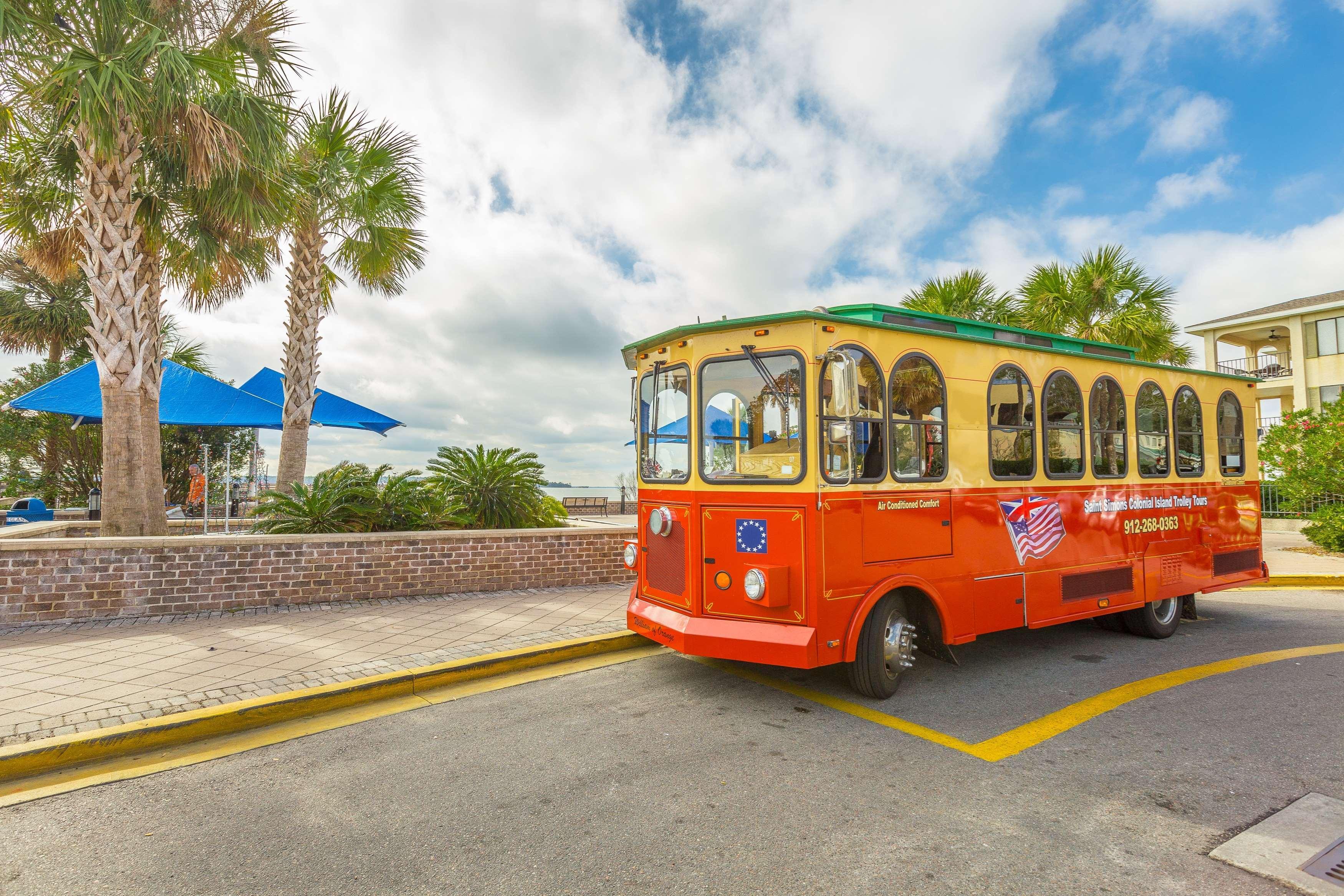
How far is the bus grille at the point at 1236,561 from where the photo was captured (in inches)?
291

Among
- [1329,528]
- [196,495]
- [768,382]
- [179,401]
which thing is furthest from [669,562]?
[1329,528]

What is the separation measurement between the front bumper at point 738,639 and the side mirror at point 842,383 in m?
1.49

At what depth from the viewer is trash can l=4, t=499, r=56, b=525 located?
13305mm

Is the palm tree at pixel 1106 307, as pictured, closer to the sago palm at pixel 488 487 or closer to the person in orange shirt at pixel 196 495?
the sago palm at pixel 488 487

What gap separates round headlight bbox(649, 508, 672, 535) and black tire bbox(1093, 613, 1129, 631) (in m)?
4.81

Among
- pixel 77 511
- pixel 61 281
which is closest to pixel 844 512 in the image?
pixel 61 281

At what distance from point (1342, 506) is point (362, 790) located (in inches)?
669

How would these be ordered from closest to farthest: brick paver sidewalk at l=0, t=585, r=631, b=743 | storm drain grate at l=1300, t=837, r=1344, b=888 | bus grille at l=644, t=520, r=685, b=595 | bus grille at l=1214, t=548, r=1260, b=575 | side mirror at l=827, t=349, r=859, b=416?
storm drain grate at l=1300, t=837, r=1344, b=888
brick paver sidewalk at l=0, t=585, r=631, b=743
side mirror at l=827, t=349, r=859, b=416
bus grille at l=644, t=520, r=685, b=595
bus grille at l=1214, t=548, r=1260, b=575

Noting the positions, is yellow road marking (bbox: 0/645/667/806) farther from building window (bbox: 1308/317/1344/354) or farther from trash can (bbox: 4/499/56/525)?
building window (bbox: 1308/317/1344/354)

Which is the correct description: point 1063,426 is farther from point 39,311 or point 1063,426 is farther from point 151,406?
point 39,311

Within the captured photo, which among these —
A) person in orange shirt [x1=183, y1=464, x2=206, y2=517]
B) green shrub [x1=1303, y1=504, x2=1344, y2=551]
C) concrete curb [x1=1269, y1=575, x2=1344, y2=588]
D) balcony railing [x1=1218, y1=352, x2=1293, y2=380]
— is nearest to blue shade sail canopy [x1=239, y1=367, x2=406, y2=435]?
person in orange shirt [x1=183, y1=464, x2=206, y2=517]

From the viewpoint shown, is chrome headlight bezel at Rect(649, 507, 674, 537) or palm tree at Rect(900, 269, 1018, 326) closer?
chrome headlight bezel at Rect(649, 507, 674, 537)

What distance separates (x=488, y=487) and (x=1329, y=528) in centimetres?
1537

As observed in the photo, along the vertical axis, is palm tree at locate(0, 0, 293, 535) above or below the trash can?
above
